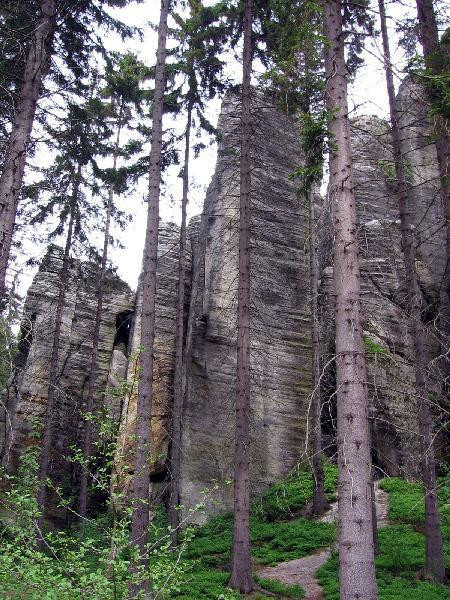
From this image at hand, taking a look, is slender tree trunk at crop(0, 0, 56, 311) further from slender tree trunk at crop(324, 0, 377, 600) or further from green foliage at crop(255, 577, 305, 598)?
green foliage at crop(255, 577, 305, 598)

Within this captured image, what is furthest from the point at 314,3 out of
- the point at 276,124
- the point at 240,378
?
the point at 276,124

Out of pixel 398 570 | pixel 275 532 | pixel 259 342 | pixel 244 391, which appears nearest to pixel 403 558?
pixel 398 570

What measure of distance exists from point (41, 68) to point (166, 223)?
636 inches

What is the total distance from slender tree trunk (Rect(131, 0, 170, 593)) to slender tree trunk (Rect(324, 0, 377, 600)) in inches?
146

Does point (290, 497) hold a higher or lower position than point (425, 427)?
lower

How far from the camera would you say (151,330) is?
1159 cm

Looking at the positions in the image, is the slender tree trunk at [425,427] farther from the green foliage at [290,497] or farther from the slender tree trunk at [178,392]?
the slender tree trunk at [178,392]

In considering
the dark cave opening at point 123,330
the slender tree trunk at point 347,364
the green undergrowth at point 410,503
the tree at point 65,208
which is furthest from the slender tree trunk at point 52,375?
the slender tree trunk at point 347,364

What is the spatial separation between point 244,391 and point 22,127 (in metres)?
7.52

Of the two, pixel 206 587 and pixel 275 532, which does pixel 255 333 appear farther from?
pixel 206 587

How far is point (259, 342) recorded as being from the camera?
20.6 m

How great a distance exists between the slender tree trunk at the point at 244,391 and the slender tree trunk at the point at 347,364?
5.69 metres

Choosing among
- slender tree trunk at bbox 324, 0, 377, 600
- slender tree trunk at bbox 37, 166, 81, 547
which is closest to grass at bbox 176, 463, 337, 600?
slender tree trunk at bbox 324, 0, 377, 600

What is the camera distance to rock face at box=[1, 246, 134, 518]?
2211cm
